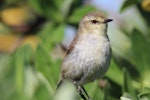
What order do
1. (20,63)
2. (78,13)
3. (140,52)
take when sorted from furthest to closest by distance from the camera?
(78,13), (20,63), (140,52)

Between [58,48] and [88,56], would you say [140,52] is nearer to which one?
[88,56]

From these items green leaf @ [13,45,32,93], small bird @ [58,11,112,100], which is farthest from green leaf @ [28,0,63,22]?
green leaf @ [13,45,32,93]

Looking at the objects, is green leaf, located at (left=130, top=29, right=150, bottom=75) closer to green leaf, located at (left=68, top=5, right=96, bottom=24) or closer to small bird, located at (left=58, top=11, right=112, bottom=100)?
small bird, located at (left=58, top=11, right=112, bottom=100)

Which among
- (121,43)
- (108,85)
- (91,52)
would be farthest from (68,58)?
(108,85)

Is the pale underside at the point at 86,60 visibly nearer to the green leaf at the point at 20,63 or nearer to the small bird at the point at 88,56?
the small bird at the point at 88,56

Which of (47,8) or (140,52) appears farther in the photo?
(47,8)

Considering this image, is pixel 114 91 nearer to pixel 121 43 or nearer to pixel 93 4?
pixel 121 43

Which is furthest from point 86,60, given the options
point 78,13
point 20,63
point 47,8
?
point 47,8
